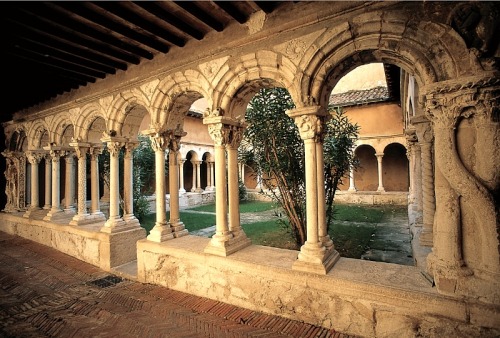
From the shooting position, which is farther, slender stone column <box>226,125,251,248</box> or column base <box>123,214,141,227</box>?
column base <box>123,214,141,227</box>

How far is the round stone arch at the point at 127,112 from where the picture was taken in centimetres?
499

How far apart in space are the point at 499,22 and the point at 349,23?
1270mm

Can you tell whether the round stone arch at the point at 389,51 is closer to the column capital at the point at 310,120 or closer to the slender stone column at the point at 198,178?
the column capital at the point at 310,120

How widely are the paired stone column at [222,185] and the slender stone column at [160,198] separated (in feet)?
3.47

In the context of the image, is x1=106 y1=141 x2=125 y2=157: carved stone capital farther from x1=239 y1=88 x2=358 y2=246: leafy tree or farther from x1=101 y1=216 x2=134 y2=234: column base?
x1=239 y1=88 x2=358 y2=246: leafy tree

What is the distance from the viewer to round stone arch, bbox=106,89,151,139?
196 inches

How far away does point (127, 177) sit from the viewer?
5488 mm

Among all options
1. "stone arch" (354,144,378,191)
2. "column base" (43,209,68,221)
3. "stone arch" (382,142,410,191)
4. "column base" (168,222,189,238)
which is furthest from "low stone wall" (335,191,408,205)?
"column base" (43,209,68,221)

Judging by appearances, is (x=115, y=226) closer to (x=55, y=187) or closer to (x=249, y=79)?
(x=55, y=187)

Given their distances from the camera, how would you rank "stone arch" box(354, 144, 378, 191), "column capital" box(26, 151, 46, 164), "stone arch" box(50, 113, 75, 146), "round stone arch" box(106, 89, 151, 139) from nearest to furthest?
1. "round stone arch" box(106, 89, 151, 139)
2. "stone arch" box(50, 113, 75, 146)
3. "column capital" box(26, 151, 46, 164)
4. "stone arch" box(354, 144, 378, 191)

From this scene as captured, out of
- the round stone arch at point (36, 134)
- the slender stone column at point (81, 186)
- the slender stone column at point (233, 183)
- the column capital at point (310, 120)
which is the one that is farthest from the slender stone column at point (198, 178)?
the column capital at point (310, 120)

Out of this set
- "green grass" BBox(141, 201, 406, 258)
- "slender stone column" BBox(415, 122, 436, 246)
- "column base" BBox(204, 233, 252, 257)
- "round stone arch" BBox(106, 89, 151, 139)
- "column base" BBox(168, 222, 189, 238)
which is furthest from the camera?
"green grass" BBox(141, 201, 406, 258)

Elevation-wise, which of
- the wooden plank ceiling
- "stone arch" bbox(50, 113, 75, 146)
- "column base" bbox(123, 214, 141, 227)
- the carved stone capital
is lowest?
"column base" bbox(123, 214, 141, 227)

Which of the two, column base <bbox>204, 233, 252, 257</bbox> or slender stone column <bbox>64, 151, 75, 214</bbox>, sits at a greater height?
slender stone column <bbox>64, 151, 75, 214</bbox>
